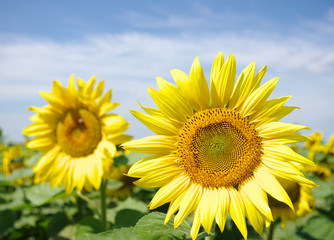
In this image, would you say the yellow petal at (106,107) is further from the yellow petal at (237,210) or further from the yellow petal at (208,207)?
the yellow petal at (237,210)

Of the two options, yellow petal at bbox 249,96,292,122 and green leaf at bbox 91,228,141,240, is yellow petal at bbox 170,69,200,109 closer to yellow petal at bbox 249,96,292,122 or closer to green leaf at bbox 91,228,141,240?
yellow petal at bbox 249,96,292,122

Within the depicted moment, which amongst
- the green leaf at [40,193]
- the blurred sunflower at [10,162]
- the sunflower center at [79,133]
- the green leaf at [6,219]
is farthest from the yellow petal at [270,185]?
the blurred sunflower at [10,162]

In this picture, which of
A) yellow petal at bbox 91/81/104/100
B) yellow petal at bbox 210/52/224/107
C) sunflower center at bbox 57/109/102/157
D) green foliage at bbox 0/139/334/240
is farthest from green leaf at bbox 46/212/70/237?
yellow petal at bbox 210/52/224/107

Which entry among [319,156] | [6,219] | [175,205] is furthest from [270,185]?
[319,156]

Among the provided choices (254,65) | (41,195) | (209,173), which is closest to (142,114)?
(209,173)

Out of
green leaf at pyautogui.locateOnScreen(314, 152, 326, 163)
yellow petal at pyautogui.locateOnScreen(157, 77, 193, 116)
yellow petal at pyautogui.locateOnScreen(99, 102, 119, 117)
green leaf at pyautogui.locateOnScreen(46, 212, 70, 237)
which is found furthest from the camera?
green leaf at pyautogui.locateOnScreen(314, 152, 326, 163)
